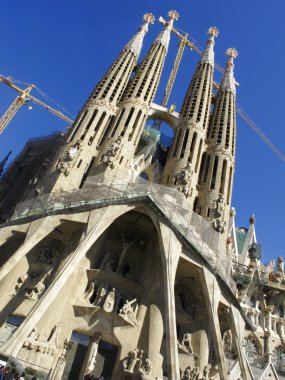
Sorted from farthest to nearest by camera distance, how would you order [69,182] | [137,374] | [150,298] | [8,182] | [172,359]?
[8,182] → [69,182] → [150,298] → [137,374] → [172,359]

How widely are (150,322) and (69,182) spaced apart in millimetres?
9091

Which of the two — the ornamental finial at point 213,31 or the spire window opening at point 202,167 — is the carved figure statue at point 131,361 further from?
the ornamental finial at point 213,31

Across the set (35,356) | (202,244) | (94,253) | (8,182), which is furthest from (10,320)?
(8,182)

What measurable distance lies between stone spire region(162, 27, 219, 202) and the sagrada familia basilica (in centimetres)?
15

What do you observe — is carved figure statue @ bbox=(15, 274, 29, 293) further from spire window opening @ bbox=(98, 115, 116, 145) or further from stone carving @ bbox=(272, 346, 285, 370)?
stone carving @ bbox=(272, 346, 285, 370)

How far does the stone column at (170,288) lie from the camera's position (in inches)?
485

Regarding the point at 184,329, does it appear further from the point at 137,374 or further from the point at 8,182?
the point at 8,182

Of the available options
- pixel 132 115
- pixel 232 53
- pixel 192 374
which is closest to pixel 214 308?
pixel 192 374

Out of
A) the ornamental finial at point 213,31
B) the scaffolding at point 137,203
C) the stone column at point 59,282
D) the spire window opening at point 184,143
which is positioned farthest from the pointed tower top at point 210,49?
the stone column at point 59,282

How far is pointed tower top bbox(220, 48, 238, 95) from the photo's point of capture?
32500 mm

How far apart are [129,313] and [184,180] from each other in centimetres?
962

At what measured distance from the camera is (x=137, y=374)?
14023 millimetres

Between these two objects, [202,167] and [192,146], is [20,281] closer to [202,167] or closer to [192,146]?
[192,146]

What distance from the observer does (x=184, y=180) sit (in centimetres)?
2164
